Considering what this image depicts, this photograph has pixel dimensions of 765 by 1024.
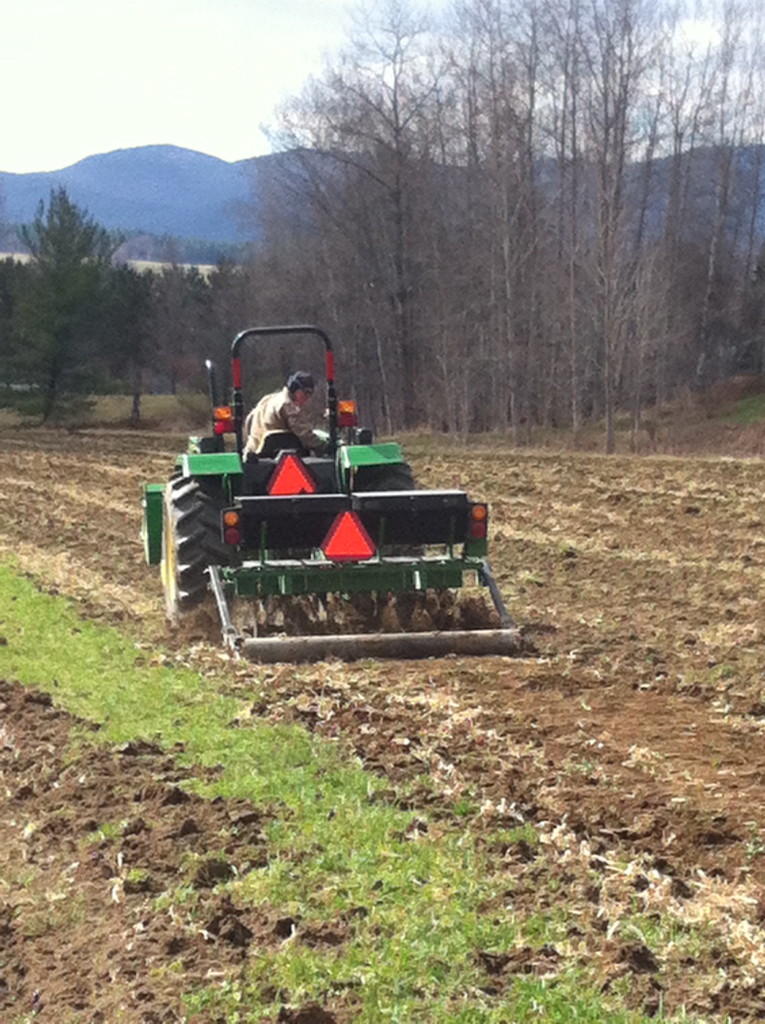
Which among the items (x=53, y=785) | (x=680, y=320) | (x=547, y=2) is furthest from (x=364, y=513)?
(x=680, y=320)

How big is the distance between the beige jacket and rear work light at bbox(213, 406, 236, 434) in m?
0.24

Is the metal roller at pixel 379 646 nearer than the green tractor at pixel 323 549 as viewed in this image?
Yes

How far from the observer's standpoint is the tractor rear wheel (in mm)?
7977

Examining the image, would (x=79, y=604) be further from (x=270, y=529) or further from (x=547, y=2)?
(x=547, y=2)

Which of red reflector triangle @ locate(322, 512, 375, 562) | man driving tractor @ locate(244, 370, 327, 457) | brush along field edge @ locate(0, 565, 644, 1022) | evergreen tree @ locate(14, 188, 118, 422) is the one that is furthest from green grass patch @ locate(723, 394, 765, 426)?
brush along field edge @ locate(0, 565, 644, 1022)

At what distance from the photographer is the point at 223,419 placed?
828cm

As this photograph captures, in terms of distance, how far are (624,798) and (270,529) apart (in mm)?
3516

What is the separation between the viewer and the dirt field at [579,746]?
356 centimetres

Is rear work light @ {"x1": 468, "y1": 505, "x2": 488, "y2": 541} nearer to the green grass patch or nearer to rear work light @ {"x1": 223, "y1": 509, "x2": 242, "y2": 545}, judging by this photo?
rear work light @ {"x1": 223, "y1": 509, "x2": 242, "y2": 545}

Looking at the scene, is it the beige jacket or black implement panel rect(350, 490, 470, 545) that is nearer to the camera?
black implement panel rect(350, 490, 470, 545)

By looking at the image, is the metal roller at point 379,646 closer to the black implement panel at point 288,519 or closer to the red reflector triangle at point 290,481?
the black implement panel at point 288,519

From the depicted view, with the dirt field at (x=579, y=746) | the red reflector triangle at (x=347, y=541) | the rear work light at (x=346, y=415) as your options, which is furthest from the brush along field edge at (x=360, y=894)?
the rear work light at (x=346, y=415)

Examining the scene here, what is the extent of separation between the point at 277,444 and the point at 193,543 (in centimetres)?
99

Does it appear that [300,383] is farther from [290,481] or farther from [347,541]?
[347,541]
